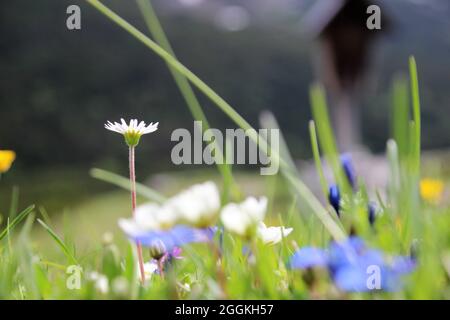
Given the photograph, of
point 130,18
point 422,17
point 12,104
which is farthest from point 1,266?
point 422,17

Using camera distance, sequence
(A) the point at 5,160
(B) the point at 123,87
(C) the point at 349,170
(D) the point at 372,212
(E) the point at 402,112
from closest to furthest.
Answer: (E) the point at 402,112, (D) the point at 372,212, (C) the point at 349,170, (A) the point at 5,160, (B) the point at 123,87

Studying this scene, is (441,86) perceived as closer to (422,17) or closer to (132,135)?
(422,17)

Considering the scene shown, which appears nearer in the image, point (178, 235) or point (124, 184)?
point (178, 235)

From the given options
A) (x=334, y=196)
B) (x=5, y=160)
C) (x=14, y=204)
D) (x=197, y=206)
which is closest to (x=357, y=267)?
(x=197, y=206)

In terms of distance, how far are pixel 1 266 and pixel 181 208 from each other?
330 millimetres

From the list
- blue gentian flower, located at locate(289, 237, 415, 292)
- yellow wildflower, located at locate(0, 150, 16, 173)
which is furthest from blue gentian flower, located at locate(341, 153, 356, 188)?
yellow wildflower, located at locate(0, 150, 16, 173)

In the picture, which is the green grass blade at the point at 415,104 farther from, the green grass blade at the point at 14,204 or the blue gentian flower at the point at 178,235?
the green grass blade at the point at 14,204

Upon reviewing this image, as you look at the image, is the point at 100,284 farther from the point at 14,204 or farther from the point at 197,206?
the point at 14,204

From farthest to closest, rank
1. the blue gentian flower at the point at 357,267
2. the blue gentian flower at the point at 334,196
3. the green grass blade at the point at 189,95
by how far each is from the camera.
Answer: the blue gentian flower at the point at 334,196 → the green grass blade at the point at 189,95 → the blue gentian flower at the point at 357,267

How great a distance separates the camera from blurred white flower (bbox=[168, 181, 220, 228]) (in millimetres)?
542

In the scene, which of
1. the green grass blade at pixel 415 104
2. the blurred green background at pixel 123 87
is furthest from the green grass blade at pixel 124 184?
the blurred green background at pixel 123 87

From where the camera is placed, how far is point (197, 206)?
55cm

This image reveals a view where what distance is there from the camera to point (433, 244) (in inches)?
23.7

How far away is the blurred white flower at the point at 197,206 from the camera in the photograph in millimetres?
542
